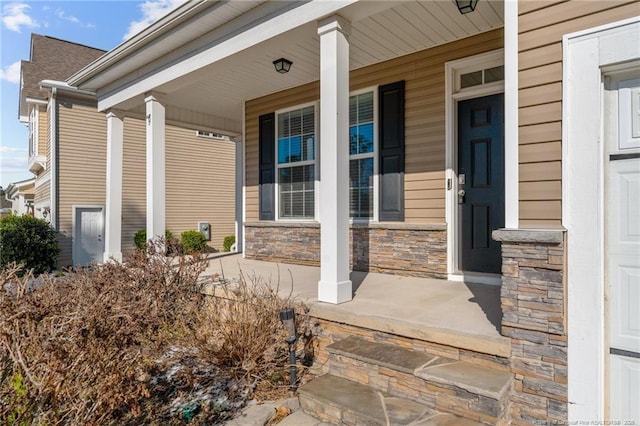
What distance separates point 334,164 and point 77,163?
8.76 metres

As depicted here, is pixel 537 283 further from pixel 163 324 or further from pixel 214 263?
pixel 214 263

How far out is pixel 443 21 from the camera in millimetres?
→ 3889

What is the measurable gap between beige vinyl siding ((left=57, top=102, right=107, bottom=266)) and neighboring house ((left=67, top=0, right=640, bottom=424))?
143 inches

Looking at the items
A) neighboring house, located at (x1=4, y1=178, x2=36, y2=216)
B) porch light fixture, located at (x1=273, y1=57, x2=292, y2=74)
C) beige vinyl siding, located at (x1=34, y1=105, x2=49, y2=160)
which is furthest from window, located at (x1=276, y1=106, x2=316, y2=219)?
neighboring house, located at (x1=4, y1=178, x2=36, y2=216)

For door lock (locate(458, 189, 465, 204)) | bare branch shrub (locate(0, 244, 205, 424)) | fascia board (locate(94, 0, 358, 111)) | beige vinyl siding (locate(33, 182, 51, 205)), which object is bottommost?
bare branch shrub (locate(0, 244, 205, 424))

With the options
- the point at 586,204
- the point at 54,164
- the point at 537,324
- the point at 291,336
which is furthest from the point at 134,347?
the point at 54,164

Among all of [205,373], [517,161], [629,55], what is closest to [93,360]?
[205,373]

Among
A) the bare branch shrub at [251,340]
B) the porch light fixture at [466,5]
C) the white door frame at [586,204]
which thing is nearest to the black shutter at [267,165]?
the bare branch shrub at [251,340]

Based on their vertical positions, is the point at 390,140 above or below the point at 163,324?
above

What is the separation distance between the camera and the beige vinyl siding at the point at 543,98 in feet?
7.43

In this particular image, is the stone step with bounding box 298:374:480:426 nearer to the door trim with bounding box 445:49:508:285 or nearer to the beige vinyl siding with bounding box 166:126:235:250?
the door trim with bounding box 445:49:508:285

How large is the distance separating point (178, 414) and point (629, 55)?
3372 millimetres

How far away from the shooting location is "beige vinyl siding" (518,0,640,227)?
227 centimetres

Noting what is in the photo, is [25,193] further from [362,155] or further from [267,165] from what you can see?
[362,155]
